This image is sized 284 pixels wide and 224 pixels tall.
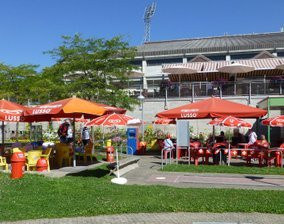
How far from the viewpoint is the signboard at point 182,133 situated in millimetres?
17219

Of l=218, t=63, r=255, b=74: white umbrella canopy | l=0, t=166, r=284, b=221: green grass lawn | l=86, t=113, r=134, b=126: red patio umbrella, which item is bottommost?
l=0, t=166, r=284, b=221: green grass lawn

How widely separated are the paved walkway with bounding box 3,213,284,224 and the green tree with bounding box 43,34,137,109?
16180 mm

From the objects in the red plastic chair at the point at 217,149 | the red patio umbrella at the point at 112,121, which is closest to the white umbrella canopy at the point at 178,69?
the red plastic chair at the point at 217,149

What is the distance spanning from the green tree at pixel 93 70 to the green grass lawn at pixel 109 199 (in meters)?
12.8

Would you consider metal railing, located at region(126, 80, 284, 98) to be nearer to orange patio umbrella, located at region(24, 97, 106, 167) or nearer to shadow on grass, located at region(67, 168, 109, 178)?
orange patio umbrella, located at region(24, 97, 106, 167)

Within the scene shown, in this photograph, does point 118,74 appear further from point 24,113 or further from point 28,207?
point 28,207

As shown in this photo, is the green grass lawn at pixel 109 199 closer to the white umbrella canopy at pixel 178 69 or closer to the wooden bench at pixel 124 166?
the wooden bench at pixel 124 166

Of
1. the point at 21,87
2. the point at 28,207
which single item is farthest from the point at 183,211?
the point at 21,87

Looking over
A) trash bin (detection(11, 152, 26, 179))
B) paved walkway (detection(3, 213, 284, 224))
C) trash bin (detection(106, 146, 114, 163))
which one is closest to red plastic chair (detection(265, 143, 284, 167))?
trash bin (detection(106, 146, 114, 163))

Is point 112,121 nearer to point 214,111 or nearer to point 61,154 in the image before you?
point 61,154

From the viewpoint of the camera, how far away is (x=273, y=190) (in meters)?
10.5

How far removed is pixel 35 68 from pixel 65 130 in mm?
14590

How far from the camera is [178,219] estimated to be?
7707mm

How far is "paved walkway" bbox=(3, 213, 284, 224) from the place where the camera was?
24.7ft
